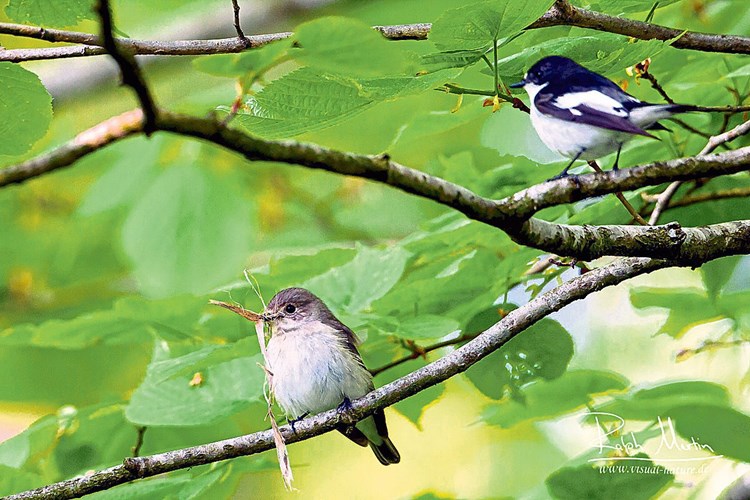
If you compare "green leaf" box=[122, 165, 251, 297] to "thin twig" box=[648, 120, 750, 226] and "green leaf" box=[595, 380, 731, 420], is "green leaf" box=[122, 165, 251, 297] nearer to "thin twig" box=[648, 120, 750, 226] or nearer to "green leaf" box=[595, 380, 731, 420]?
"green leaf" box=[595, 380, 731, 420]

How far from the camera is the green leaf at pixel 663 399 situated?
288cm

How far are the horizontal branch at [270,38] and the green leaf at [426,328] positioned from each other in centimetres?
87

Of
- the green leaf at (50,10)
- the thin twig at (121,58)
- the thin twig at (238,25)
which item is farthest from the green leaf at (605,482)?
the thin twig at (121,58)

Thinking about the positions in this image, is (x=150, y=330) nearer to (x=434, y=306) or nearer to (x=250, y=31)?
(x=434, y=306)

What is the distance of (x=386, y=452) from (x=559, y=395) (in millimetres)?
1176

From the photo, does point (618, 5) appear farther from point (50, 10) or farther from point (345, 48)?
point (50, 10)

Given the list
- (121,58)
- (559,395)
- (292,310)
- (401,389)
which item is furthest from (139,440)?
(121,58)

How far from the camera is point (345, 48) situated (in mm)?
1363

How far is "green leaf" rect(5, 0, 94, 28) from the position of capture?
1899mm

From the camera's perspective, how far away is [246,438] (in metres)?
2.20

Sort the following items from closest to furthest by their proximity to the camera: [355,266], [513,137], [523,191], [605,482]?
[523,191] < [605,482] < [355,266] < [513,137]

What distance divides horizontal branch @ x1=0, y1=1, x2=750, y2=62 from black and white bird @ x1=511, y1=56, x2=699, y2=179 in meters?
0.12

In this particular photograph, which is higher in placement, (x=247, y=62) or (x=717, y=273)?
(x=247, y=62)

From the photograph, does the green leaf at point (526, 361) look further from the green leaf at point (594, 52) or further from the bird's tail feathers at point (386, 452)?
the bird's tail feathers at point (386, 452)
